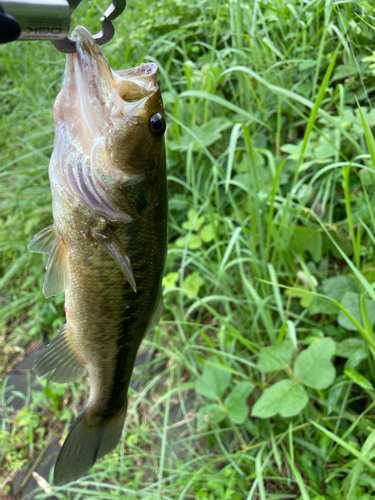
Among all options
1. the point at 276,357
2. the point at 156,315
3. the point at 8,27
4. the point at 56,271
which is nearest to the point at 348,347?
the point at 276,357

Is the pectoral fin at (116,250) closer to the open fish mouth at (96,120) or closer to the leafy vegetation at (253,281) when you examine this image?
the open fish mouth at (96,120)

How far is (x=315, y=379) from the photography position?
1.40 meters

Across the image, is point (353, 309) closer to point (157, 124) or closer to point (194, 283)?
point (194, 283)

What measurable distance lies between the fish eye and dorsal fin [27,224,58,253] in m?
0.37

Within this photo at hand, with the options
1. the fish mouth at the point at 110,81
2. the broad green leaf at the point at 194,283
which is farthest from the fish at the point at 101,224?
the broad green leaf at the point at 194,283

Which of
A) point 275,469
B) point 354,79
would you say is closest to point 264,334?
point 275,469

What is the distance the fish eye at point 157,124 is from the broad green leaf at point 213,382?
1153 mm

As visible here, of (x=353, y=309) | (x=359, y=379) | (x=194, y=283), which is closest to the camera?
(x=359, y=379)

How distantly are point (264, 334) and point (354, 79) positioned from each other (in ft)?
4.65

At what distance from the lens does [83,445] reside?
1.08 m

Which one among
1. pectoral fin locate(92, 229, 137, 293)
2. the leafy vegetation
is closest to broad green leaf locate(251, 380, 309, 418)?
the leafy vegetation

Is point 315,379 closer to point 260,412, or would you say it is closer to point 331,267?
point 260,412

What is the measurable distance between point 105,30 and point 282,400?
1.33 m

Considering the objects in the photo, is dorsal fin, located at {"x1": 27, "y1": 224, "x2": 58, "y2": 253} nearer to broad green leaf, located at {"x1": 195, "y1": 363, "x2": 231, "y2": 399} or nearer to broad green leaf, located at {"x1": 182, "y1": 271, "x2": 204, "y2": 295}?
broad green leaf, located at {"x1": 195, "y1": 363, "x2": 231, "y2": 399}
